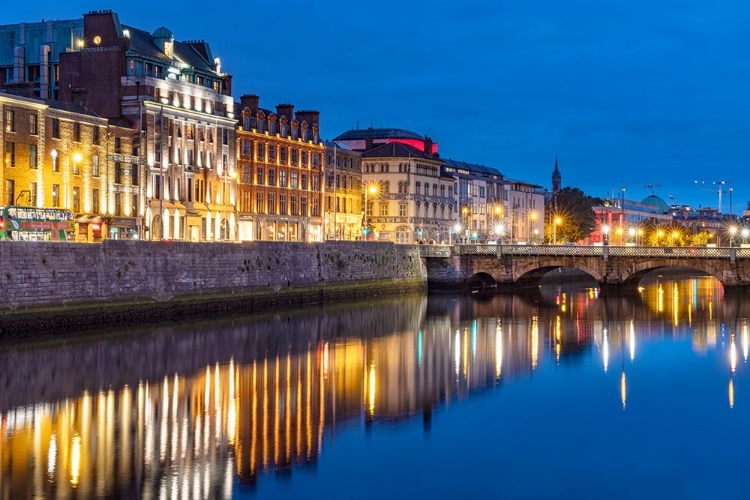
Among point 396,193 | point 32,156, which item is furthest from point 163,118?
point 396,193

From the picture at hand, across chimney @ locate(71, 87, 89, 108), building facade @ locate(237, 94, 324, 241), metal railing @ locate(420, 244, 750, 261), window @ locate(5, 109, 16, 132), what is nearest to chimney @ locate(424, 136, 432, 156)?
building facade @ locate(237, 94, 324, 241)

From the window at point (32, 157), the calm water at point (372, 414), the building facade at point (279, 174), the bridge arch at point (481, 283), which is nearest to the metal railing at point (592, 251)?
the bridge arch at point (481, 283)

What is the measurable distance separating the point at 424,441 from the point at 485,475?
4079 mm

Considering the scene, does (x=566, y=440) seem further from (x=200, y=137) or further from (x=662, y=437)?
(x=200, y=137)

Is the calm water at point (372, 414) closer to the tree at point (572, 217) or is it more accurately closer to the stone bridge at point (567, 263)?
the stone bridge at point (567, 263)

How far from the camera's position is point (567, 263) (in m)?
99.9

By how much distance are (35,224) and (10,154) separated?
844 cm

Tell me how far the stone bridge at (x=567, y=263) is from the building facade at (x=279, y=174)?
13666 mm

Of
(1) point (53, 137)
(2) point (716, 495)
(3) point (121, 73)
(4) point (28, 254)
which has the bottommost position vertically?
(2) point (716, 495)

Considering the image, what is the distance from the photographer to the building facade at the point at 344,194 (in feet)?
381

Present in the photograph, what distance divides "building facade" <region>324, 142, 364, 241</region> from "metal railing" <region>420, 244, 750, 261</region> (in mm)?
15599

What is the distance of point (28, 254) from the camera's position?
54.8m

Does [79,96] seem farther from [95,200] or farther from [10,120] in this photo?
[10,120]

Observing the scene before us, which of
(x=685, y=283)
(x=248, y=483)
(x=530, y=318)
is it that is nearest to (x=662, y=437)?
(x=248, y=483)
